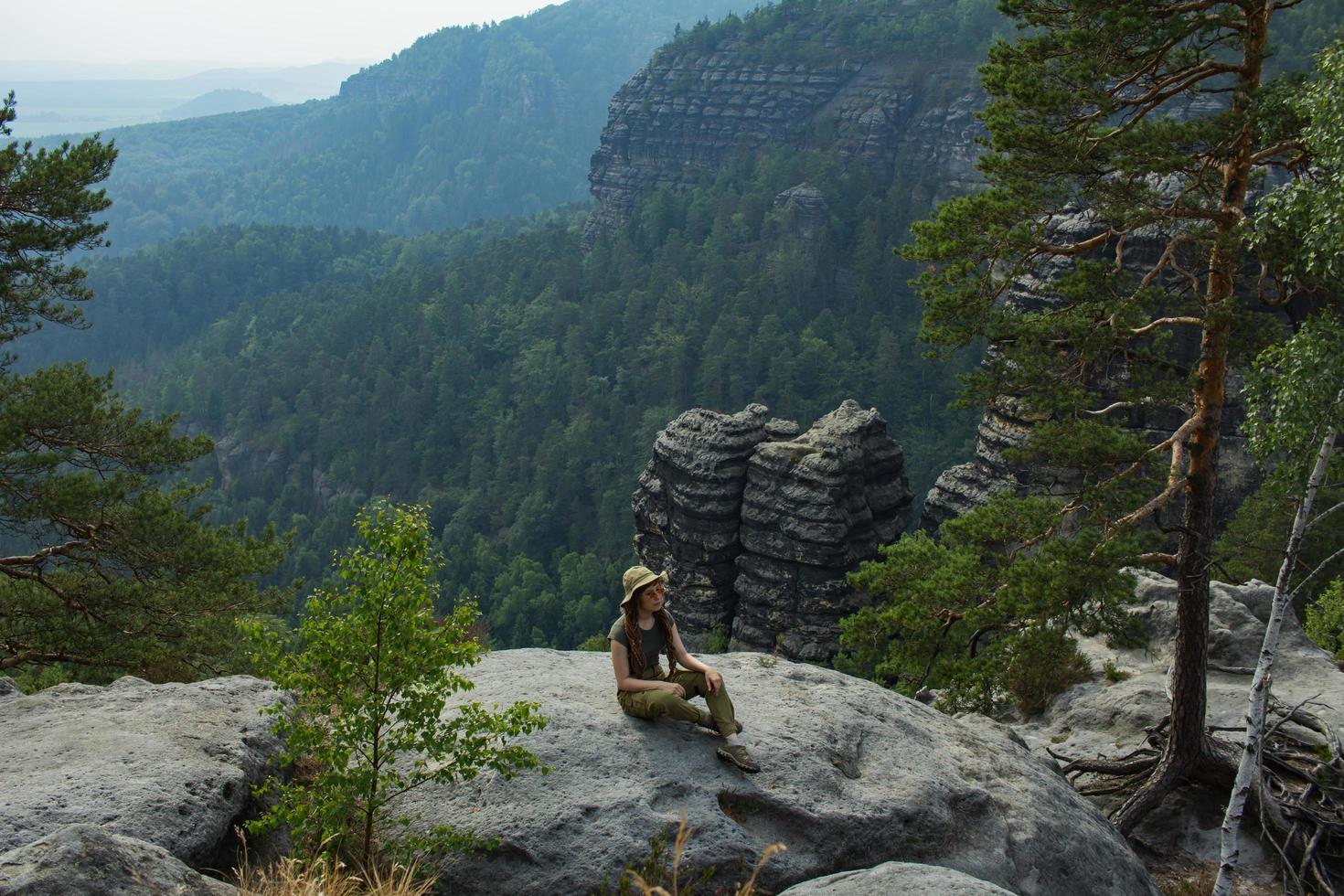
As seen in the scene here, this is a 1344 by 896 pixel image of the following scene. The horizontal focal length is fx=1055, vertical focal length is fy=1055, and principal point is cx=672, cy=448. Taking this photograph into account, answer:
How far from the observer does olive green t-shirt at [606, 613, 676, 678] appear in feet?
28.1

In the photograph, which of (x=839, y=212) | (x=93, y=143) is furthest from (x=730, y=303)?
(x=93, y=143)

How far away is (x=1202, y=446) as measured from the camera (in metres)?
11.0

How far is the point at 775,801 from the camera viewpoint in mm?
8062

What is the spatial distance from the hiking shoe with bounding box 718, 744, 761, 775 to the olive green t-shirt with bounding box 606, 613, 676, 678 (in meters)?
0.90

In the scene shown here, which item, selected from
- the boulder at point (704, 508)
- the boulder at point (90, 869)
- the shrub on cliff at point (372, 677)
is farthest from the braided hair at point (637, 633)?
the boulder at point (704, 508)

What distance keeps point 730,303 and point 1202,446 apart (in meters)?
84.0

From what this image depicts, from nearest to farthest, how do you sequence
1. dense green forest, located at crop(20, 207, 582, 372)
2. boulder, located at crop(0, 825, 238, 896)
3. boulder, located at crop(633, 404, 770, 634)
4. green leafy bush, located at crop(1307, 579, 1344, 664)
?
boulder, located at crop(0, 825, 238, 896), green leafy bush, located at crop(1307, 579, 1344, 664), boulder, located at crop(633, 404, 770, 634), dense green forest, located at crop(20, 207, 582, 372)

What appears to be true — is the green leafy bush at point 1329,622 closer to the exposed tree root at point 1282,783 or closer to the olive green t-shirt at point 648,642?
the exposed tree root at point 1282,783

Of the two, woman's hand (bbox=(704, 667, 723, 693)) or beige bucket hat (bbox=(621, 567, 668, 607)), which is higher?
beige bucket hat (bbox=(621, 567, 668, 607))

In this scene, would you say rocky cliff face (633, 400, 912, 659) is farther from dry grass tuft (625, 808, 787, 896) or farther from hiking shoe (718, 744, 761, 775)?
dry grass tuft (625, 808, 787, 896)

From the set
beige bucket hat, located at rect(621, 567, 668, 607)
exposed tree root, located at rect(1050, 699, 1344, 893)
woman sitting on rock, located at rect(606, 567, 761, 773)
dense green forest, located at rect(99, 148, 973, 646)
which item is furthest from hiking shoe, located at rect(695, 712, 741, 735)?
dense green forest, located at rect(99, 148, 973, 646)

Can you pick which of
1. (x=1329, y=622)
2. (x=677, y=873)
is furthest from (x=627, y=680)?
(x=1329, y=622)

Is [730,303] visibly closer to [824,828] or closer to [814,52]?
[814,52]

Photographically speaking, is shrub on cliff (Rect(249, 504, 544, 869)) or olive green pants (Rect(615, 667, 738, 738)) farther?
olive green pants (Rect(615, 667, 738, 738))
